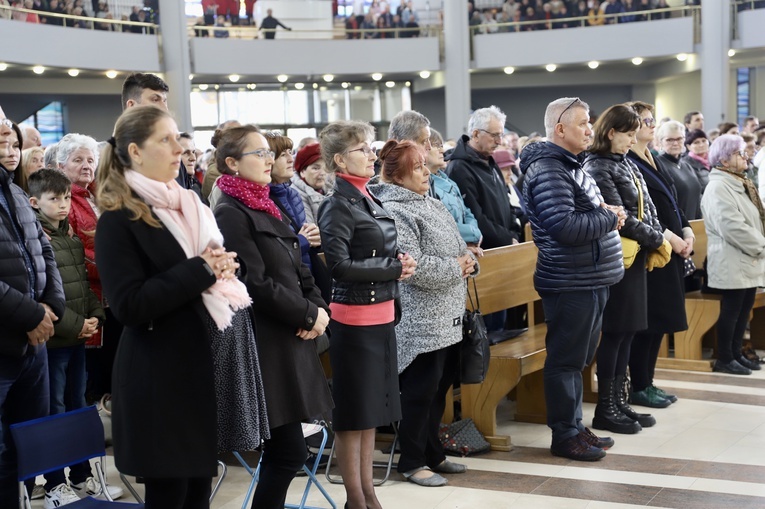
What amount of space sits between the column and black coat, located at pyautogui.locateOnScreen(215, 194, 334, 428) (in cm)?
1647

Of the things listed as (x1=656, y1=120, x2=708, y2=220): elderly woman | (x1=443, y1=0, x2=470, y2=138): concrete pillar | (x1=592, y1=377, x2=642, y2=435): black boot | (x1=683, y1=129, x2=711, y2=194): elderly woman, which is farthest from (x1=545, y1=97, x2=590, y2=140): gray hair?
(x1=443, y1=0, x2=470, y2=138): concrete pillar

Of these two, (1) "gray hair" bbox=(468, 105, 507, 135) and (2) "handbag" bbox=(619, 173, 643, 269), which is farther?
(1) "gray hair" bbox=(468, 105, 507, 135)

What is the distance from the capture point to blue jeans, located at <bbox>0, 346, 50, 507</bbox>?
3553 millimetres

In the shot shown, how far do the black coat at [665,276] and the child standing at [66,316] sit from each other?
3230 mm

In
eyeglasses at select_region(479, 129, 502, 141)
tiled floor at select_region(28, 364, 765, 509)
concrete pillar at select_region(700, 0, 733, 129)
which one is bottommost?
tiled floor at select_region(28, 364, 765, 509)

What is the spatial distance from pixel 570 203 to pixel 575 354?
755 mm

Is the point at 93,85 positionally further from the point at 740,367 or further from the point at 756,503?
the point at 756,503

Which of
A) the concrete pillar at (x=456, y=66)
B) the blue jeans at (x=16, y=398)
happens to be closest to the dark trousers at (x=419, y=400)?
the blue jeans at (x=16, y=398)

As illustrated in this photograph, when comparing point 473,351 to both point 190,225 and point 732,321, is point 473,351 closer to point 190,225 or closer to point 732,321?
point 190,225

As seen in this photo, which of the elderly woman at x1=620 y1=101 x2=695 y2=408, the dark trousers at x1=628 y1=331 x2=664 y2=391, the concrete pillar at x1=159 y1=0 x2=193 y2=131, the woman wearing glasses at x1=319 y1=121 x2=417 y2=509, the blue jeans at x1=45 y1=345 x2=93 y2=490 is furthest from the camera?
the concrete pillar at x1=159 y1=0 x2=193 y2=131

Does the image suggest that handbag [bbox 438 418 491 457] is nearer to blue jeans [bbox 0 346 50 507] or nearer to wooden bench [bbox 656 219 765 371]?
blue jeans [bbox 0 346 50 507]

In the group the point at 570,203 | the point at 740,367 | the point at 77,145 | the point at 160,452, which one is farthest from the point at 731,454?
the point at 77,145

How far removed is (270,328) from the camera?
132 inches

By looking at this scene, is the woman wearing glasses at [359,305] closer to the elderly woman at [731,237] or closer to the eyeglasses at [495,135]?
the eyeglasses at [495,135]
